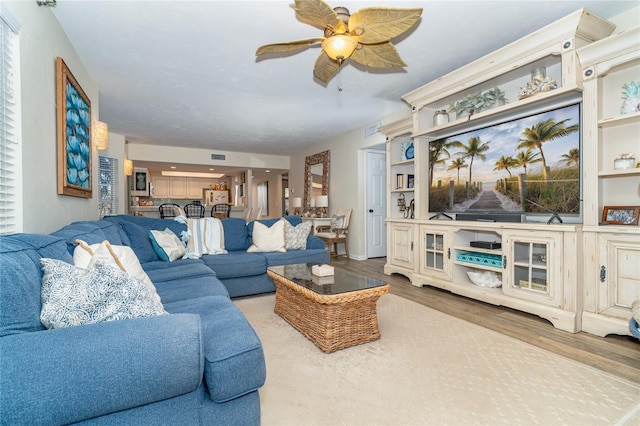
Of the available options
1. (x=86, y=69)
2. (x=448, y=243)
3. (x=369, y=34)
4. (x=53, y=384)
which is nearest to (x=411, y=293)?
(x=448, y=243)

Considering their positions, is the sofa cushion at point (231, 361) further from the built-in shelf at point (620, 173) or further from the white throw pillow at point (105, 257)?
the built-in shelf at point (620, 173)

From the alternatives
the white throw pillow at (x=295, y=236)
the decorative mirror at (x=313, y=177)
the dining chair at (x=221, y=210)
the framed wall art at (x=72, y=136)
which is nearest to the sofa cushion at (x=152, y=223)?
the framed wall art at (x=72, y=136)

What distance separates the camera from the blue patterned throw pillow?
1086 millimetres

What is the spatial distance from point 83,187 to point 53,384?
2765 millimetres

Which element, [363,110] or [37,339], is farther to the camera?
[363,110]

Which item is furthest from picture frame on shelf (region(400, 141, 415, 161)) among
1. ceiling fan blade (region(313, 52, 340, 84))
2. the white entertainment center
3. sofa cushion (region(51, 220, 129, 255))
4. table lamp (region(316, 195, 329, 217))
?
sofa cushion (region(51, 220, 129, 255))

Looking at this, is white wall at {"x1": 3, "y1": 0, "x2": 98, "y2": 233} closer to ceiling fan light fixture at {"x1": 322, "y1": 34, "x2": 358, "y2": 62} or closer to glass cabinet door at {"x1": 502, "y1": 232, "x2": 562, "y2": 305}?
ceiling fan light fixture at {"x1": 322, "y1": 34, "x2": 358, "y2": 62}

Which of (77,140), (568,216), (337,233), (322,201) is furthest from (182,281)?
(322,201)

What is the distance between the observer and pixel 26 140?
6.25 feet

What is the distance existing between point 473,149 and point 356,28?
2.17m

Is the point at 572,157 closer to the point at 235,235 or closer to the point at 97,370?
the point at 97,370

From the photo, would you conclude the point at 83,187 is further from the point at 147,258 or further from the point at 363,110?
the point at 363,110

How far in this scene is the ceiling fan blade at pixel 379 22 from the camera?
1.87 meters

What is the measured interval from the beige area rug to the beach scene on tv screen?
1.41 metres
